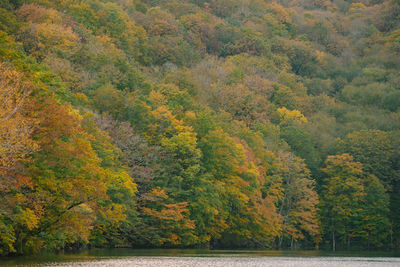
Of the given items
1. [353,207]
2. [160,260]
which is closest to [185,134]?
[160,260]

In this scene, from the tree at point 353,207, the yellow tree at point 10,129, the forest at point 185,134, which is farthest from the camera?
the tree at point 353,207

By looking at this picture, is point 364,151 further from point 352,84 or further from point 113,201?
point 113,201

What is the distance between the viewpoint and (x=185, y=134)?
230 ft

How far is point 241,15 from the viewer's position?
584 ft

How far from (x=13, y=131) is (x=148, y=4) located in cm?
13467

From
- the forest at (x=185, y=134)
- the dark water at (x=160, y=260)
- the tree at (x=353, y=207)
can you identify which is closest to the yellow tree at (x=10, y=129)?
the forest at (x=185, y=134)

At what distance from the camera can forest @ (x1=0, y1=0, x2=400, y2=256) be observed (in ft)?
140

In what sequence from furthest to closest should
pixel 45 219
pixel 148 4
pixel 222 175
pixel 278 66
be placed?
pixel 148 4, pixel 278 66, pixel 222 175, pixel 45 219

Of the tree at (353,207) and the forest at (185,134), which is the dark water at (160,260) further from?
the tree at (353,207)

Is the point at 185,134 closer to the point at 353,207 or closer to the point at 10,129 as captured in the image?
the point at 10,129

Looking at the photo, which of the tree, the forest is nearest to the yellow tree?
the forest

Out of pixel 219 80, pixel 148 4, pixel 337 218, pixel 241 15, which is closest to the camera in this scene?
pixel 337 218

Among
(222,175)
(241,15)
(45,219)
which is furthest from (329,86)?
(45,219)

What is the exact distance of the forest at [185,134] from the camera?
1681 inches
